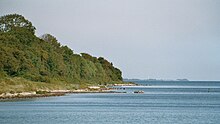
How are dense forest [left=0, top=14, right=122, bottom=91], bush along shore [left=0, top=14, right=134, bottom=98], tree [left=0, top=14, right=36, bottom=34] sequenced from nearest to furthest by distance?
bush along shore [left=0, top=14, right=134, bottom=98], dense forest [left=0, top=14, right=122, bottom=91], tree [left=0, top=14, right=36, bottom=34]

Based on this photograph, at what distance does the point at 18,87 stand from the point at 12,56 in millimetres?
16384

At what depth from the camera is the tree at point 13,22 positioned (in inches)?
6319

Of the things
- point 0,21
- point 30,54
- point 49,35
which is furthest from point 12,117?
point 49,35

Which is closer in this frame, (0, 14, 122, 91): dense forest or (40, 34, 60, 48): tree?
(0, 14, 122, 91): dense forest

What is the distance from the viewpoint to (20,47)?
131 metres

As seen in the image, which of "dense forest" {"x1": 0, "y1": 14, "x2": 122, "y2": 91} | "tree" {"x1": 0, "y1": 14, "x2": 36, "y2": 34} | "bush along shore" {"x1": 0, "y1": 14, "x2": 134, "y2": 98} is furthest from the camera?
"tree" {"x1": 0, "y1": 14, "x2": 36, "y2": 34}

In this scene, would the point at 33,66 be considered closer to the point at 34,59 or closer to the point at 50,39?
the point at 34,59

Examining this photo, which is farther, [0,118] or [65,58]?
[65,58]

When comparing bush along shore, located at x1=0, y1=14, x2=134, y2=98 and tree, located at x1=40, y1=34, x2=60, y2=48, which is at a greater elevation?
tree, located at x1=40, y1=34, x2=60, y2=48

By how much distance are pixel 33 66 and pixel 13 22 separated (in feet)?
125

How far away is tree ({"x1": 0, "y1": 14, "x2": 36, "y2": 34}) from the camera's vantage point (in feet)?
527

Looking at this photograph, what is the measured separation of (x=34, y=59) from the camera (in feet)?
434

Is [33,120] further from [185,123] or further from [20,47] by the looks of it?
[20,47]

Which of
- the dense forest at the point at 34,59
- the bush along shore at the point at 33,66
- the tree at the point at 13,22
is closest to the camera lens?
the bush along shore at the point at 33,66
